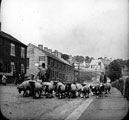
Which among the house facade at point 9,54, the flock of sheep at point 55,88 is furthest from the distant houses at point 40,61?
the flock of sheep at point 55,88

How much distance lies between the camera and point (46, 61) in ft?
16.6

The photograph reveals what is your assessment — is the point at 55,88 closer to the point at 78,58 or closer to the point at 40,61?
the point at 40,61

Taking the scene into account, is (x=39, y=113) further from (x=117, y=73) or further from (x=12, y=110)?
(x=117, y=73)

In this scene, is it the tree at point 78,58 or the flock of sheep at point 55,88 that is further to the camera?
the flock of sheep at point 55,88

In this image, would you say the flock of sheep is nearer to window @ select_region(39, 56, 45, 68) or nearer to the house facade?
the house facade

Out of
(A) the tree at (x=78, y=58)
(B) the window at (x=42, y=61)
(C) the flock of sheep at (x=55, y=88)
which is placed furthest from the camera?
(C) the flock of sheep at (x=55, y=88)

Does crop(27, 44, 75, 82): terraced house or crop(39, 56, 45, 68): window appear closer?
crop(27, 44, 75, 82): terraced house

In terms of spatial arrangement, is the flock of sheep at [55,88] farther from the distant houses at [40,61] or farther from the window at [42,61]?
the window at [42,61]

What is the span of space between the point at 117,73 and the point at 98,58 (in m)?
2.62

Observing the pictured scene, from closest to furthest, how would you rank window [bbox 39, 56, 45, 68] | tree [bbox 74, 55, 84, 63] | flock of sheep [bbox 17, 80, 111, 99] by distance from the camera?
tree [bbox 74, 55, 84, 63], window [bbox 39, 56, 45, 68], flock of sheep [bbox 17, 80, 111, 99]

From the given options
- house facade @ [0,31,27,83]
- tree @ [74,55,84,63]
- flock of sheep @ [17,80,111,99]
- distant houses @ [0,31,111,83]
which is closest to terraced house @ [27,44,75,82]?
distant houses @ [0,31,111,83]

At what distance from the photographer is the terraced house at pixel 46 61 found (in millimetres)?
4662

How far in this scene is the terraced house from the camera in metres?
4.66

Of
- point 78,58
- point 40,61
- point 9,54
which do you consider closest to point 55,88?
point 9,54
